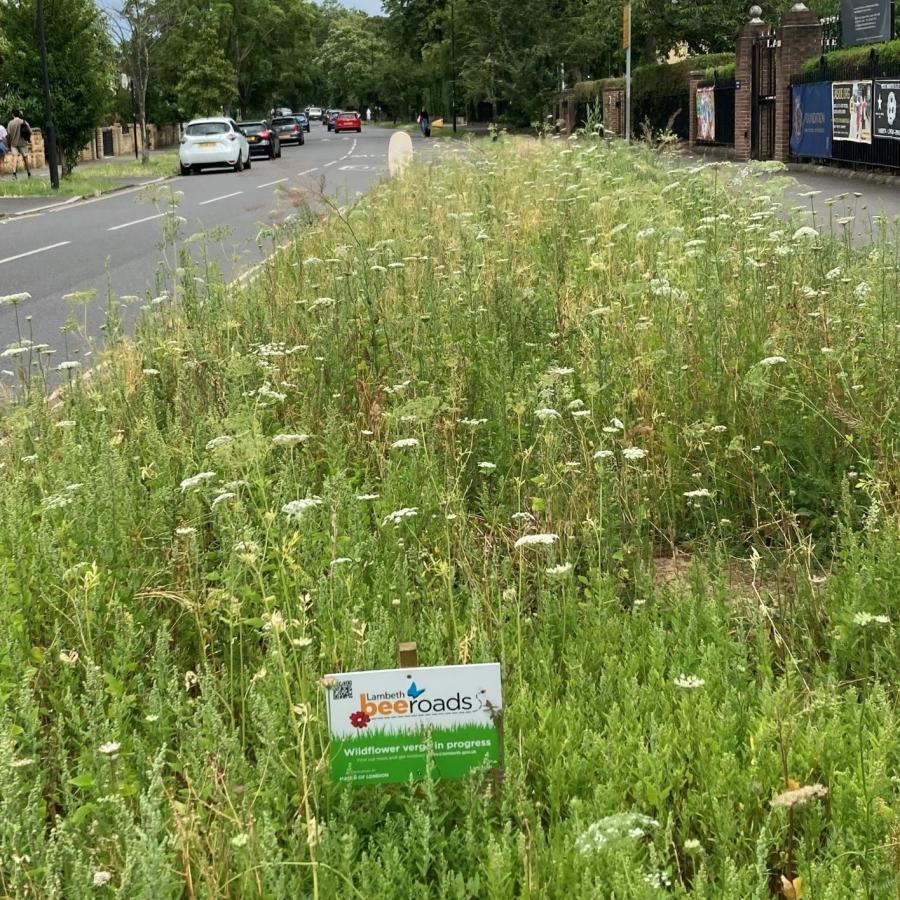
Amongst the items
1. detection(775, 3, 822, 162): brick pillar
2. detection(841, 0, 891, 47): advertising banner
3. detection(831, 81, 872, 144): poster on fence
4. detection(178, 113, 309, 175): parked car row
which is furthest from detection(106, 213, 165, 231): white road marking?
detection(178, 113, 309, 175): parked car row

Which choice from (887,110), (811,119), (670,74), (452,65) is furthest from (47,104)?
(452,65)

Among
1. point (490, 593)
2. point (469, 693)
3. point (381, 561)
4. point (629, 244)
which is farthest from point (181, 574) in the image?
point (629, 244)

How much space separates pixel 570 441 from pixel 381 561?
3.63ft

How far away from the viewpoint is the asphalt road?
28.4 feet

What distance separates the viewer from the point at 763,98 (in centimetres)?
2928

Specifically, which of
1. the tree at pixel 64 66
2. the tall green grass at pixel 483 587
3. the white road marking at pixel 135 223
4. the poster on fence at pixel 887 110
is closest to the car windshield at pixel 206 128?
the tree at pixel 64 66

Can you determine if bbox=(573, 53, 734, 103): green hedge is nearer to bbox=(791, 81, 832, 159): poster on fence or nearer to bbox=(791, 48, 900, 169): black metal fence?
bbox=(791, 81, 832, 159): poster on fence

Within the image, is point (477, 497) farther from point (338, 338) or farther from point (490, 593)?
point (338, 338)

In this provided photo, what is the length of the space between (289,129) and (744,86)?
42391mm

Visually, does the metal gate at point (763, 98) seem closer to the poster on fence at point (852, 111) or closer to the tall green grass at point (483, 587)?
the poster on fence at point (852, 111)

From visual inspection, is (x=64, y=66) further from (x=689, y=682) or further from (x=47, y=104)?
(x=689, y=682)

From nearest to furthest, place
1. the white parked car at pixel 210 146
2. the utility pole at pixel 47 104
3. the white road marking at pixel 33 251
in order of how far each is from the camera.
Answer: the white road marking at pixel 33 251 → the utility pole at pixel 47 104 → the white parked car at pixel 210 146

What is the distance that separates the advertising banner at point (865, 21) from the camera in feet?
80.1

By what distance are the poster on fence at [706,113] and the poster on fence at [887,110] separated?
12455mm
